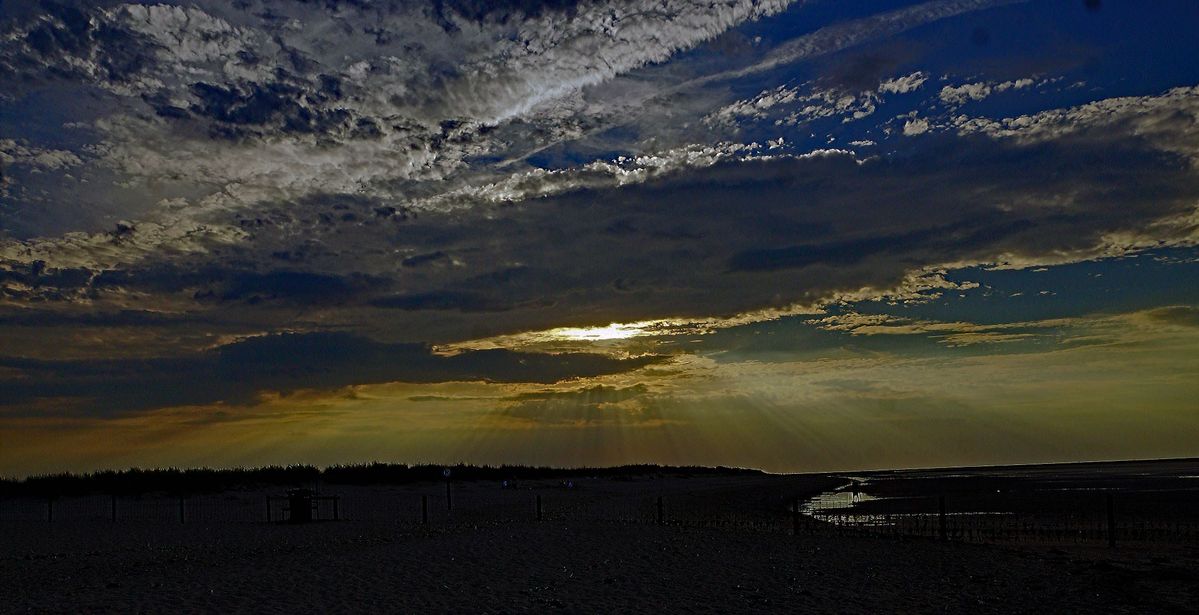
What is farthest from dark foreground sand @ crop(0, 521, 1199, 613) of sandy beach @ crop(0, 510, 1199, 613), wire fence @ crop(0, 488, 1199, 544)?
wire fence @ crop(0, 488, 1199, 544)

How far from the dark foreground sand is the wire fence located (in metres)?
4.25

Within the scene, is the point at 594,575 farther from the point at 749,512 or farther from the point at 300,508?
the point at 749,512

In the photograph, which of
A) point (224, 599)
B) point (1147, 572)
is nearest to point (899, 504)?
point (1147, 572)

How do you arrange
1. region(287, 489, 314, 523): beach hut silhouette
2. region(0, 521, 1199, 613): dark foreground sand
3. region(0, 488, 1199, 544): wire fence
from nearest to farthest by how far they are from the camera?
1. region(0, 521, 1199, 613): dark foreground sand
2. region(0, 488, 1199, 544): wire fence
3. region(287, 489, 314, 523): beach hut silhouette

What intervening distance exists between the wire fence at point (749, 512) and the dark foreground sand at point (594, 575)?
14.0ft

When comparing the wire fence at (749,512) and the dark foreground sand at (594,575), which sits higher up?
the dark foreground sand at (594,575)

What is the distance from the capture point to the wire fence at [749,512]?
29.6 m

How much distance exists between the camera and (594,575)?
1884 cm

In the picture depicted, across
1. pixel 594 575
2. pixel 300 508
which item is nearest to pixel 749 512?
pixel 300 508

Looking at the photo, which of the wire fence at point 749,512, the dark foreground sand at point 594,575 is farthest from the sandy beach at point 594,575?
the wire fence at point 749,512

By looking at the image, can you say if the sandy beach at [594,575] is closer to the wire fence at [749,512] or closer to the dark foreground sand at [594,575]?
the dark foreground sand at [594,575]

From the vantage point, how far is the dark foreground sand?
15812mm

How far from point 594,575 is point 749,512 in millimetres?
26655

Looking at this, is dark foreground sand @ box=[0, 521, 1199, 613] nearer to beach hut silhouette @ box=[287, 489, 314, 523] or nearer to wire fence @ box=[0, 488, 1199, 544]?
wire fence @ box=[0, 488, 1199, 544]
